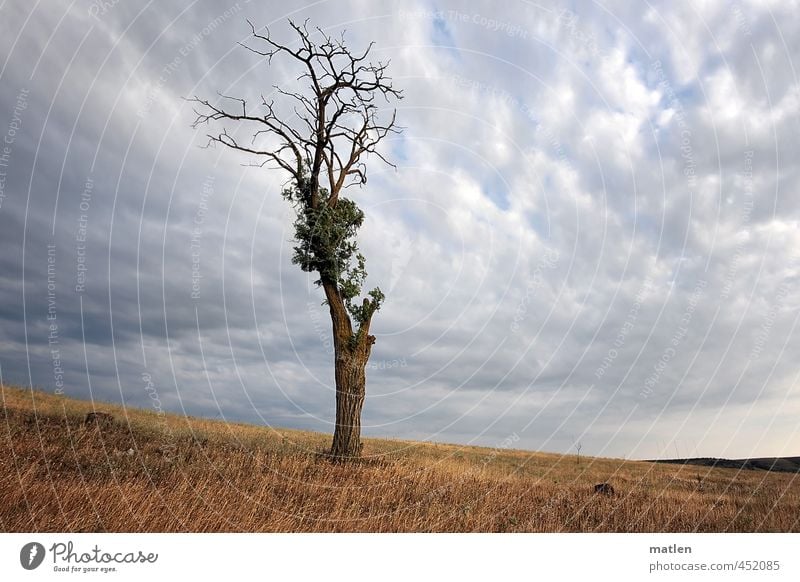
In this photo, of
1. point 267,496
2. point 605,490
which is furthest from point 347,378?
point 605,490

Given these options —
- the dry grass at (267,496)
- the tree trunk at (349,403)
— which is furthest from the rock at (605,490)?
the tree trunk at (349,403)

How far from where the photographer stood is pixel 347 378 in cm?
1916

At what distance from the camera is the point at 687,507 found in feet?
50.4

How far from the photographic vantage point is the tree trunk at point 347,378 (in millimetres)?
18859

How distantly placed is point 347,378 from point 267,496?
302 inches

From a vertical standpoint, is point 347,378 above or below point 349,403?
above

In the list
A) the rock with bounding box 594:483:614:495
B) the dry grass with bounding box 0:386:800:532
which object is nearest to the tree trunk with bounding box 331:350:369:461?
the dry grass with bounding box 0:386:800:532

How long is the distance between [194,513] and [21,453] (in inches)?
239

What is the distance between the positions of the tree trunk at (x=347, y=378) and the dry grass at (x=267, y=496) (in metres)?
0.96

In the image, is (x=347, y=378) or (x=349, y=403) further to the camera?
(x=347, y=378)

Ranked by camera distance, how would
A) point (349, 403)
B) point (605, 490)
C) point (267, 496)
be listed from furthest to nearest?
point (349, 403) → point (605, 490) → point (267, 496)

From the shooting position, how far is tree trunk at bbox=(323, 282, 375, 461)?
18.9 m

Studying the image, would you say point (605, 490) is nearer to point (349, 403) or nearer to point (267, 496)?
point (349, 403)

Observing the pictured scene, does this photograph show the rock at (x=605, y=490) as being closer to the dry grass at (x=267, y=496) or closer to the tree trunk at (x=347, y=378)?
the dry grass at (x=267, y=496)
